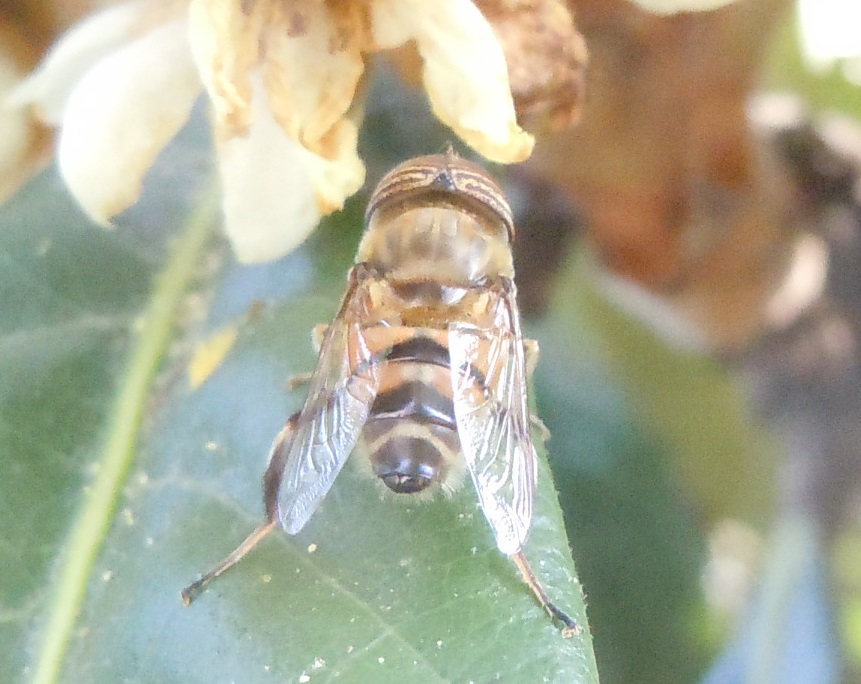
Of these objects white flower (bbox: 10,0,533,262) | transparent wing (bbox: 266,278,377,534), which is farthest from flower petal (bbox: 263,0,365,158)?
transparent wing (bbox: 266,278,377,534)

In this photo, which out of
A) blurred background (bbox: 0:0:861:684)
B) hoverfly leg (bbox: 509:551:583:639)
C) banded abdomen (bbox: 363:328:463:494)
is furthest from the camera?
blurred background (bbox: 0:0:861:684)

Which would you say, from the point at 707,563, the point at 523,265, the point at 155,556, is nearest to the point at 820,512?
the point at 707,563

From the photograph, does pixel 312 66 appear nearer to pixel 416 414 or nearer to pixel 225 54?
pixel 225 54

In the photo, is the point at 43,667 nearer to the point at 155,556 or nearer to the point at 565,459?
the point at 155,556

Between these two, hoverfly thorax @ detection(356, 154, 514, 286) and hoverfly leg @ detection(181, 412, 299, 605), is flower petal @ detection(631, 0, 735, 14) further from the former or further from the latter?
hoverfly leg @ detection(181, 412, 299, 605)

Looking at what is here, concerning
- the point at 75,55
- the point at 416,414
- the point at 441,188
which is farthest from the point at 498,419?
the point at 75,55

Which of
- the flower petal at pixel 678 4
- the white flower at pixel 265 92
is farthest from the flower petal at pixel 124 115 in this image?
the flower petal at pixel 678 4
